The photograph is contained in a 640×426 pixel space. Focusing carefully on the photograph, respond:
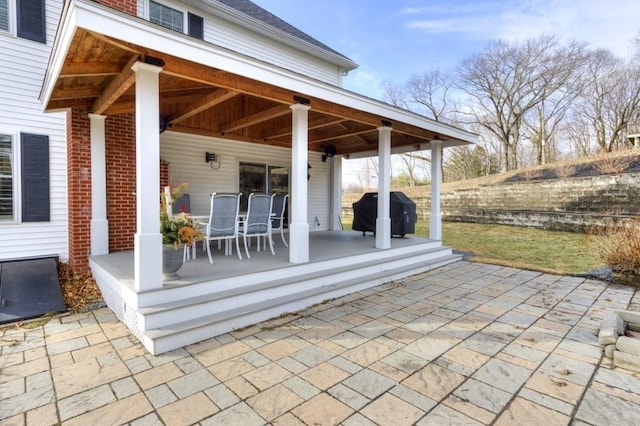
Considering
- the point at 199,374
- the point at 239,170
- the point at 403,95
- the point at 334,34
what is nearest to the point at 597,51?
the point at 403,95

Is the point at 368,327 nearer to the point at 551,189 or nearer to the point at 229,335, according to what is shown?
the point at 229,335

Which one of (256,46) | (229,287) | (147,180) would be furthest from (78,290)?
(256,46)

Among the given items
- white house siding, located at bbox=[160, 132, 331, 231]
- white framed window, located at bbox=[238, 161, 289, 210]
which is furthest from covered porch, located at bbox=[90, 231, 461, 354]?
white framed window, located at bbox=[238, 161, 289, 210]

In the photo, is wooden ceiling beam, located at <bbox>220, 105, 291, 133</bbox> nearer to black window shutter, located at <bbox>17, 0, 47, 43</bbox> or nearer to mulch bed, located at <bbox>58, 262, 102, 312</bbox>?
black window shutter, located at <bbox>17, 0, 47, 43</bbox>

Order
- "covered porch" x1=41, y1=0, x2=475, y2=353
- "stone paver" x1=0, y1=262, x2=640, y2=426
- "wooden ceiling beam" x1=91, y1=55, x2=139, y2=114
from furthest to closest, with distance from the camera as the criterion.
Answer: "wooden ceiling beam" x1=91, y1=55, x2=139, y2=114 < "covered porch" x1=41, y1=0, x2=475, y2=353 < "stone paver" x1=0, y1=262, x2=640, y2=426

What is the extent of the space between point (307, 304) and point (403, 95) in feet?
87.1

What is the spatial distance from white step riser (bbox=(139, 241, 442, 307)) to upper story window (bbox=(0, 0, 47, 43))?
5.04 m

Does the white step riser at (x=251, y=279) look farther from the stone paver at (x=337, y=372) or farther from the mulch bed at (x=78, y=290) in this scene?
the mulch bed at (x=78, y=290)

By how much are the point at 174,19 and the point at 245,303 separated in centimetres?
633

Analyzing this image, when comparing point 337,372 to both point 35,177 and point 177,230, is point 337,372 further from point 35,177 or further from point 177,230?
point 35,177

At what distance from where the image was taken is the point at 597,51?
1956 cm

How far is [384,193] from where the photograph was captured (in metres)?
6.11

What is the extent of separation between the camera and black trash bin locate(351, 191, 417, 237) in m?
7.52

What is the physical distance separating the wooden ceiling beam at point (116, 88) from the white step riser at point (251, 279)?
2.16 m
